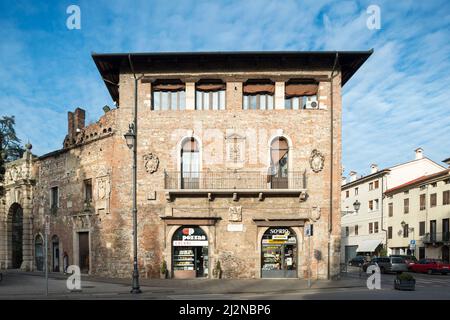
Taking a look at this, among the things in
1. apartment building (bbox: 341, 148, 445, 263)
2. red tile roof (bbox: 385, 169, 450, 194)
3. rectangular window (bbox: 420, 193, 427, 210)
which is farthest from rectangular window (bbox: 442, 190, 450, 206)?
apartment building (bbox: 341, 148, 445, 263)

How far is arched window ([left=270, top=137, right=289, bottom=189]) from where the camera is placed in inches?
861

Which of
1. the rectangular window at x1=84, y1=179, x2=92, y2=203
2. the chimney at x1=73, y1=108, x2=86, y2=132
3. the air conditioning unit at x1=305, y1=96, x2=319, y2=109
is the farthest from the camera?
the chimney at x1=73, y1=108, x2=86, y2=132

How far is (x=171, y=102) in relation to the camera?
73.8 ft

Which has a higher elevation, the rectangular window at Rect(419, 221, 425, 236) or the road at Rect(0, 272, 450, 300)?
the road at Rect(0, 272, 450, 300)

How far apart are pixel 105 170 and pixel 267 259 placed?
10.5 metres

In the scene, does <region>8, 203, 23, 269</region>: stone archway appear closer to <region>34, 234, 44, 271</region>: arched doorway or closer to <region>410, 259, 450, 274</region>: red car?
<region>34, 234, 44, 271</region>: arched doorway

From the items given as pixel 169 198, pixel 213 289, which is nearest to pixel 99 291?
pixel 213 289

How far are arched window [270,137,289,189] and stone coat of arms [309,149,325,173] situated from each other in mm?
1340

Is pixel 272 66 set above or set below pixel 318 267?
above

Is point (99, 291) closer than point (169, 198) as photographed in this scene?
Yes

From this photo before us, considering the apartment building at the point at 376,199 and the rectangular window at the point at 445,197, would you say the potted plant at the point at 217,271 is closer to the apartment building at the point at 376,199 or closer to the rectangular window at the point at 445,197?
the rectangular window at the point at 445,197
